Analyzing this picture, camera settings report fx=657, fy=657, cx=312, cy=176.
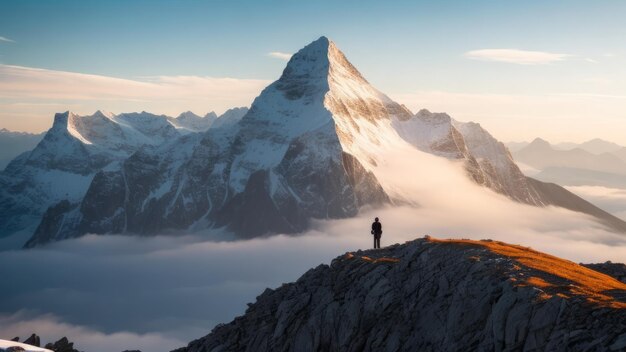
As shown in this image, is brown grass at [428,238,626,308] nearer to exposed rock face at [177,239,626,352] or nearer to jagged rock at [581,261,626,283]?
exposed rock face at [177,239,626,352]

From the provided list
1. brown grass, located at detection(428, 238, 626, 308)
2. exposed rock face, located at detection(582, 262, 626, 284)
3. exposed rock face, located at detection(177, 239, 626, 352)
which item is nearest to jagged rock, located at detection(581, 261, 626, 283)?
exposed rock face, located at detection(582, 262, 626, 284)

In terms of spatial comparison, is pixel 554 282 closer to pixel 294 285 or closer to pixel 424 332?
pixel 424 332

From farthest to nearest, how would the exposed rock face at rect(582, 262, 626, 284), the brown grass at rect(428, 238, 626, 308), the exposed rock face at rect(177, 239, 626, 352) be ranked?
1. the exposed rock face at rect(582, 262, 626, 284)
2. the brown grass at rect(428, 238, 626, 308)
3. the exposed rock face at rect(177, 239, 626, 352)

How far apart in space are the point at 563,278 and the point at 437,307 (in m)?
9.34

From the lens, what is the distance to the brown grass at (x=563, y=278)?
43094mm

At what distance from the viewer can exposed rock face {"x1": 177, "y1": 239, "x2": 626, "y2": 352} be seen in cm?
4066

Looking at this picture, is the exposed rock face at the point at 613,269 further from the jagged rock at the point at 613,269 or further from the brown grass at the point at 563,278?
the brown grass at the point at 563,278

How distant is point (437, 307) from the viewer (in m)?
49.9

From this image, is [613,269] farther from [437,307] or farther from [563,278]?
[437,307]

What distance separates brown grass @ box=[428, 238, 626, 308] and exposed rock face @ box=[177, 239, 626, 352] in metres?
0.12

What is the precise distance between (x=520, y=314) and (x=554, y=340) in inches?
138

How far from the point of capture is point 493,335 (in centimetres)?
4347

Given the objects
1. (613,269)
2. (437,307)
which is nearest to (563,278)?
(437,307)

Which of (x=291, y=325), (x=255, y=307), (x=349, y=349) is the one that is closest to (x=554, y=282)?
(x=349, y=349)
